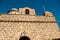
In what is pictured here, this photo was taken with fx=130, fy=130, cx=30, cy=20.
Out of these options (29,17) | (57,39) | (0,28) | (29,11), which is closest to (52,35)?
(57,39)

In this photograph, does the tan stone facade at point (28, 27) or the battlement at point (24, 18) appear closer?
the tan stone facade at point (28, 27)

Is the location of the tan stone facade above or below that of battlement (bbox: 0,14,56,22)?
below

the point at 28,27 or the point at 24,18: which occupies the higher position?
the point at 24,18

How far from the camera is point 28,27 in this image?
14.0 metres

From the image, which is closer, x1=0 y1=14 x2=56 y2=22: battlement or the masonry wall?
the masonry wall

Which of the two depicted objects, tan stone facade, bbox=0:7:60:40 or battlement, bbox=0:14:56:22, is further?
battlement, bbox=0:14:56:22

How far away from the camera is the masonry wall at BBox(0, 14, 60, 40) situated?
1355cm

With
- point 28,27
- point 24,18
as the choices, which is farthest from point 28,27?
point 24,18

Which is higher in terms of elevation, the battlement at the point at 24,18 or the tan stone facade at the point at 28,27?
the battlement at the point at 24,18

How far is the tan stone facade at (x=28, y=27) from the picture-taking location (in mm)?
13555

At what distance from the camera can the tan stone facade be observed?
44.5ft

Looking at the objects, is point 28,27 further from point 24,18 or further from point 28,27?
point 24,18

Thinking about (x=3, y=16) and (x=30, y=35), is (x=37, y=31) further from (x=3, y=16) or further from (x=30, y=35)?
(x=3, y=16)

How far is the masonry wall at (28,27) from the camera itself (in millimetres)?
13555
